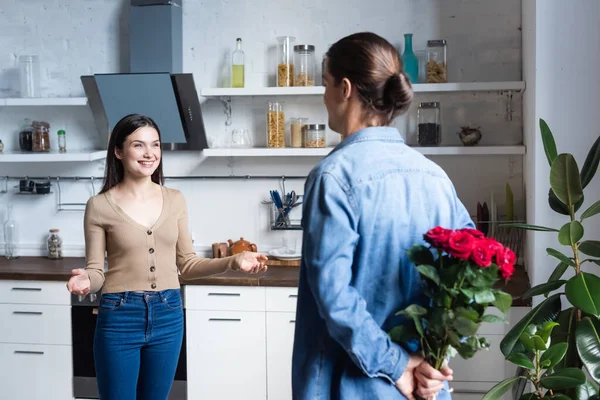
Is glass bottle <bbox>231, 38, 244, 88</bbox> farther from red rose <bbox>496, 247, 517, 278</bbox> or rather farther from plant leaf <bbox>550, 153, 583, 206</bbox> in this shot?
red rose <bbox>496, 247, 517, 278</bbox>

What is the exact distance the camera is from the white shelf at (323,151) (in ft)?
12.3

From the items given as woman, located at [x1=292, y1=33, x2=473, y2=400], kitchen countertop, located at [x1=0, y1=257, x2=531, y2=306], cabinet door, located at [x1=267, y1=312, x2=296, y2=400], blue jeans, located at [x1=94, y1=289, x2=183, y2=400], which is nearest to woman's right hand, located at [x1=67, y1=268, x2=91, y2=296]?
blue jeans, located at [x1=94, y1=289, x2=183, y2=400]

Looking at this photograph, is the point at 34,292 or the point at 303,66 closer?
the point at 34,292

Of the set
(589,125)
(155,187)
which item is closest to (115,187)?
(155,187)

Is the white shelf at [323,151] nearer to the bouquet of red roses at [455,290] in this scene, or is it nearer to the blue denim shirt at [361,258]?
the blue denim shirt at [361,258]

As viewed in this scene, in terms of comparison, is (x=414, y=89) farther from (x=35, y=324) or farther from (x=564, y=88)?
(x=35, y=324)

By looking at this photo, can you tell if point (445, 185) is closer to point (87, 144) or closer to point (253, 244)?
point (253, 244)

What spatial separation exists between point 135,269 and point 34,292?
1398 mm

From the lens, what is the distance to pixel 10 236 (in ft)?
14.0

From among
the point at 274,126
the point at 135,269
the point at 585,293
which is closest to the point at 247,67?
the point at 274,126

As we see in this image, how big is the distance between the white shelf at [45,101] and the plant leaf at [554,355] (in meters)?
2.70

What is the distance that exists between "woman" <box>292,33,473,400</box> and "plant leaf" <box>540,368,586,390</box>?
92 centimetres

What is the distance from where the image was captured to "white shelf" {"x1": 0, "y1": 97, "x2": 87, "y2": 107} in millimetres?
4027

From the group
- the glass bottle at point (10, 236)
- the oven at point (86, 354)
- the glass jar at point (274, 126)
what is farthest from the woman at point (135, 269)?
the glass bottle at point (10, 236)
